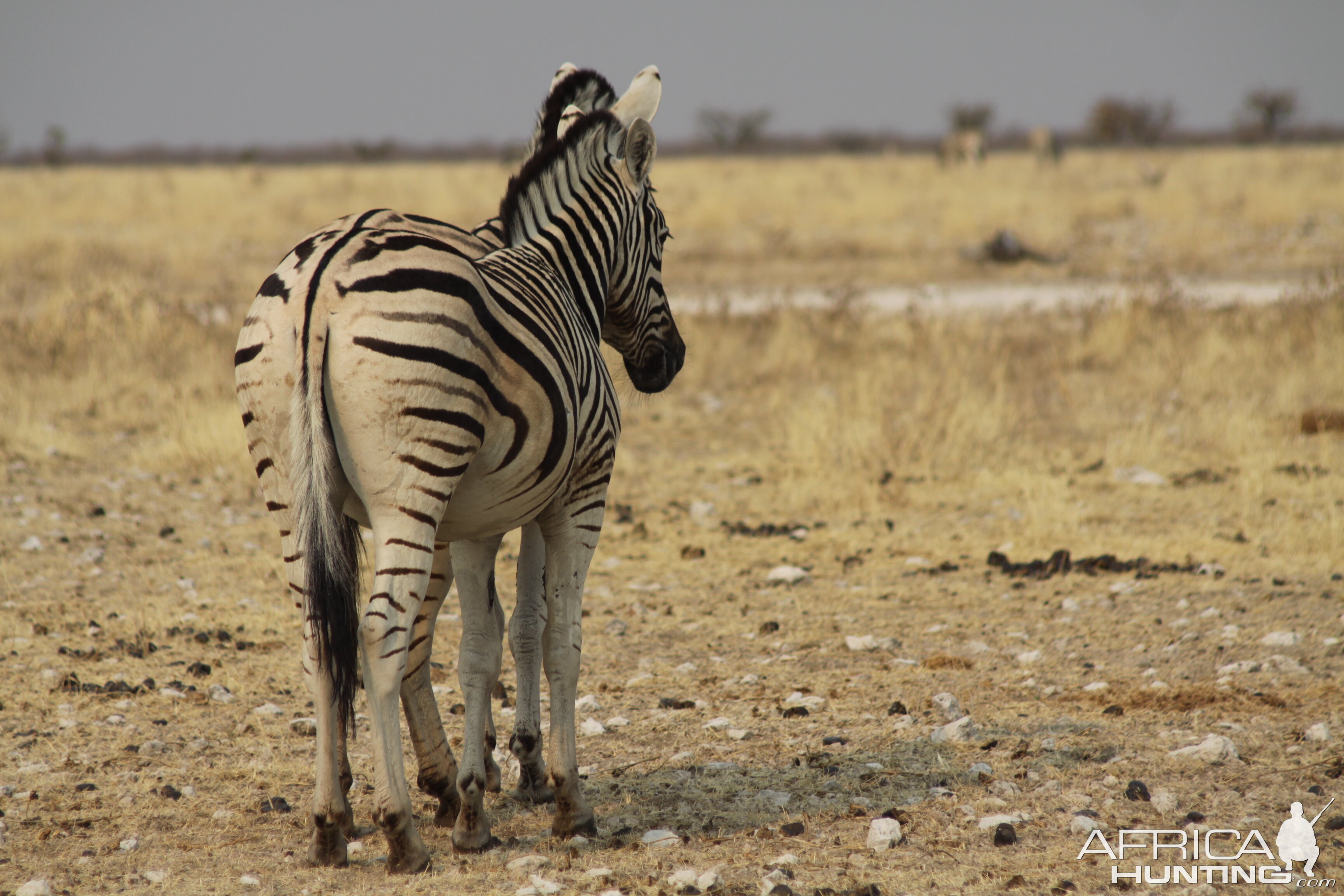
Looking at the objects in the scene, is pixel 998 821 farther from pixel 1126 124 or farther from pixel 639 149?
pixel 1126 124

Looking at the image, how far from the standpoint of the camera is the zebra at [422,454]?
129 inches

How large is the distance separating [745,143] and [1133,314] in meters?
76.1

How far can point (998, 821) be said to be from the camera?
12.8 ft

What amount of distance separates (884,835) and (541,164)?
279 centimetres

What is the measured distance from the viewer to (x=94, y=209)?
95.6 feet

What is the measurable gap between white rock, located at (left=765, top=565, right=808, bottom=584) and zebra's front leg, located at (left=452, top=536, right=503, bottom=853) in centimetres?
319

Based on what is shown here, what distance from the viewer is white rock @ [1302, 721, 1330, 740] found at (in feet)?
14.8

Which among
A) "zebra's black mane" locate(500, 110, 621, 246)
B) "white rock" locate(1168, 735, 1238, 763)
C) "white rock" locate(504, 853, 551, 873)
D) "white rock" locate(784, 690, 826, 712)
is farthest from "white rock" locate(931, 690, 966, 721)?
"zebra's black mane" locate(500, 110, 621, 246)

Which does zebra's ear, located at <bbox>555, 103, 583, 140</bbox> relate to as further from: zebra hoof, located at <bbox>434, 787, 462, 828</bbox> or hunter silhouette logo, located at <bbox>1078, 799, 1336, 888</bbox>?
hunter silhouette logo, located at <bbox>1078, 799, 1336, 888</bbox>

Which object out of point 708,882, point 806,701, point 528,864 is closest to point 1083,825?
point 708,882

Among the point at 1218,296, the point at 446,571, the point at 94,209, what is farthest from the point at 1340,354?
the point at 94,209

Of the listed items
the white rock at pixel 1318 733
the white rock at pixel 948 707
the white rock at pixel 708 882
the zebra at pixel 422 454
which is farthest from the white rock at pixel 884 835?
the white rock at pixel 1318 733

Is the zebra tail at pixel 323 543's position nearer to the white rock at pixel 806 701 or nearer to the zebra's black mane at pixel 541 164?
the zebra's black mane at pixel 541 164

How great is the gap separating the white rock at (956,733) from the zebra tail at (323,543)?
250 centimetres
